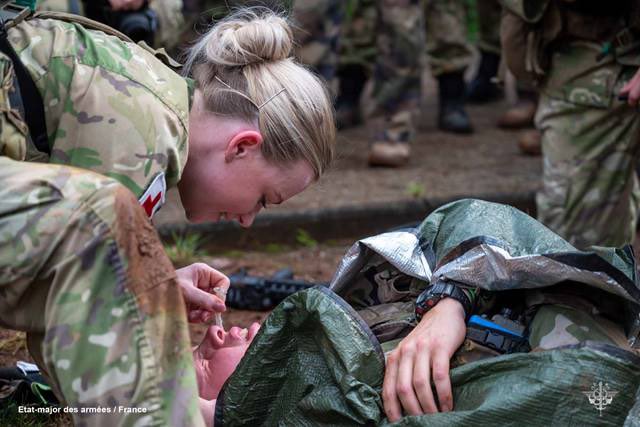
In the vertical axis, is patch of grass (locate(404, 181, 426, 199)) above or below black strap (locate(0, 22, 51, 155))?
below

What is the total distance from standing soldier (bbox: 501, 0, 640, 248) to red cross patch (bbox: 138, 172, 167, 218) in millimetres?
2173

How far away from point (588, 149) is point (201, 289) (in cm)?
194

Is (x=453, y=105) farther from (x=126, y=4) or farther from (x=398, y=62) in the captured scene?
(x=126, y=4)

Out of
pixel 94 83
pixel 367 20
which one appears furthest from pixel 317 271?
pixel 367 20

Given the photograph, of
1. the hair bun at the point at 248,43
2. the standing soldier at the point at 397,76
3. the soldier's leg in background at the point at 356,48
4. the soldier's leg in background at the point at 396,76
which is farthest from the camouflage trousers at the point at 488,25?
the hair bun at the point at 248,43

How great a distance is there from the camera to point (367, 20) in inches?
267

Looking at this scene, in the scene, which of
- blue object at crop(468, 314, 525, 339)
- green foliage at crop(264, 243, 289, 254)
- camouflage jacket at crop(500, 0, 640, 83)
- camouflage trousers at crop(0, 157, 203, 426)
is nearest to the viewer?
camouflage trousers at crop(0, 157, 203, 426)

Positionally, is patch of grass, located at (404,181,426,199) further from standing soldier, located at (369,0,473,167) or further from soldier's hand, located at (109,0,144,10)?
soldier's hand, located at (109,0,144,10)

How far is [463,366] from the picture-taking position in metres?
2.30

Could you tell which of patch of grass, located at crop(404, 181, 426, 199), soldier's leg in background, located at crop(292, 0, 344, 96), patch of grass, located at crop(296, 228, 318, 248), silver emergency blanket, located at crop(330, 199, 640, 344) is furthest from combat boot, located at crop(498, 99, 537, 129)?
silver emergency blanket, located at crop(330, 199, 640, 344)

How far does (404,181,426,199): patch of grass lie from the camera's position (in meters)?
5.20

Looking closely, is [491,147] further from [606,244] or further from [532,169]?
[606,244]

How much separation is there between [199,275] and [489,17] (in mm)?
4884

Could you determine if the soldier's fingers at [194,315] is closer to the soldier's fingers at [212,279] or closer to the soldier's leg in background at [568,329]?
the soldier's fingers at [212,279]
